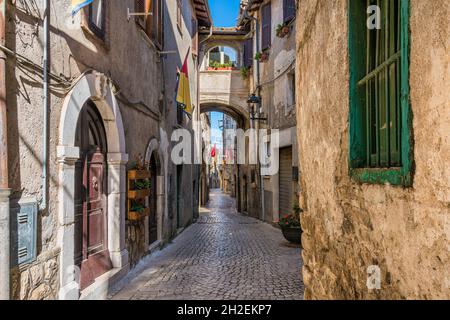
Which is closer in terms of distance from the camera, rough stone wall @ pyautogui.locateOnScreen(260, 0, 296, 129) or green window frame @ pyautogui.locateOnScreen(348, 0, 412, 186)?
green window frame @ pyautogui.locateOnScreen(348, 0, 412, 186)

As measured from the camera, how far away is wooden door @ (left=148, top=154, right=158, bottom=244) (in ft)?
28.4

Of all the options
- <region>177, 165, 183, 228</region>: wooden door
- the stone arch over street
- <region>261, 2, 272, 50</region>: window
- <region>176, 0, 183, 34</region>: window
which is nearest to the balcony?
the stone arch over street

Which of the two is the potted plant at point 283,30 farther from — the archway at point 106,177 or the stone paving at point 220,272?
the archway at point 106,177

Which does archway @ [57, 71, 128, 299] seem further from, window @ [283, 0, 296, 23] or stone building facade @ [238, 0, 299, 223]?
window @ [283, 0, 296, 23]

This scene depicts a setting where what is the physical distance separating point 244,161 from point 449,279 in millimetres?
18192

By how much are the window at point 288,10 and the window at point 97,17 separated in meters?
7.07

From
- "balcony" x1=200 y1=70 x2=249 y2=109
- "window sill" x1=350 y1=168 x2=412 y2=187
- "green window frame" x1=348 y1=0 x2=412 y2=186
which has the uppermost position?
"balcony" x1=200 y1=70 x2=249 y2=109

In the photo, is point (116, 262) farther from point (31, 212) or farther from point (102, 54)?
point (102, 54)

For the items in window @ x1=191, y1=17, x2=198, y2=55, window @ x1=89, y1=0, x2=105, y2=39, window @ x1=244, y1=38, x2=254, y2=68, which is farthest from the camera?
window @ x1=244, y1=38, x2=254, y2=68

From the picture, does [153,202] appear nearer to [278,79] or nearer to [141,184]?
[141,184]

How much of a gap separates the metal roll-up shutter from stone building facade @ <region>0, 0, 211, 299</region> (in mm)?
4324

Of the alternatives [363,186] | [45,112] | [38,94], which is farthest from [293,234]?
[363,186]

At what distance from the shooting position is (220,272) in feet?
21.6

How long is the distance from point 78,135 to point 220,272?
3.39 metres
